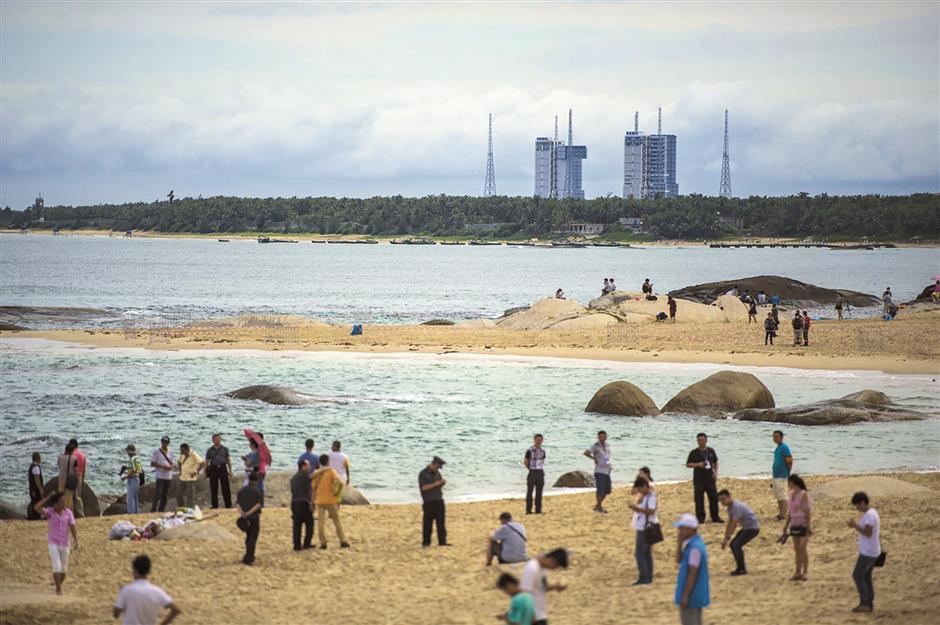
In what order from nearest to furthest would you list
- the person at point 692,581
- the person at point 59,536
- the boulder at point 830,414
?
1. the person at point 692,581
2. the person at point 59,536
3. the boulder at point 830,414

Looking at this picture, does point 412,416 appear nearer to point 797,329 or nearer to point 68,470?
point 68,470

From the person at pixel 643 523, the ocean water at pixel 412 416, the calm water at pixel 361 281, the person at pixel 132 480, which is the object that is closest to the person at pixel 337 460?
the person at pixel 132 480

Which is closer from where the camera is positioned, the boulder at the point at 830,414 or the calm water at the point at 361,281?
the boulder at the point at 830,414

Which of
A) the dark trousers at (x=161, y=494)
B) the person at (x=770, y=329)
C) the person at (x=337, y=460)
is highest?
the person at (x=770, y=329)

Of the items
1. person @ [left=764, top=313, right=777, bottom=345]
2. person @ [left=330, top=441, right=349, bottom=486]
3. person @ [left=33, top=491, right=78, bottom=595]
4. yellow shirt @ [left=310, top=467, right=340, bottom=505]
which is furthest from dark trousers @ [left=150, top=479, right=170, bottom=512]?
person @ [left=764, top=313, right=777, bottom=345]

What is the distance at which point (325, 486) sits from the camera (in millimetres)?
18688

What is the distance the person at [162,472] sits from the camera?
21656 mm

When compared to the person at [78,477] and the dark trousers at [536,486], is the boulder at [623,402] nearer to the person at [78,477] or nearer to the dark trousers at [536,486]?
the dark trousers at [536,486]

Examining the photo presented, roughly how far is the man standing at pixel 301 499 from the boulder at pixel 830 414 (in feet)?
56.9

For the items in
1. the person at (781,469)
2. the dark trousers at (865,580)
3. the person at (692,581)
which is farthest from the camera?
the person at (781,469)

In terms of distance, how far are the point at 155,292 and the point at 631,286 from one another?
50036mm

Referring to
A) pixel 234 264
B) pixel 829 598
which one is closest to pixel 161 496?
pixel 829 598

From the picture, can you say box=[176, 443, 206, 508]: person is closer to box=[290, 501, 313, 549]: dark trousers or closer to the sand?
the sand

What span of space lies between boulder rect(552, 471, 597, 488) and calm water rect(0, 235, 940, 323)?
48248 millimetres
